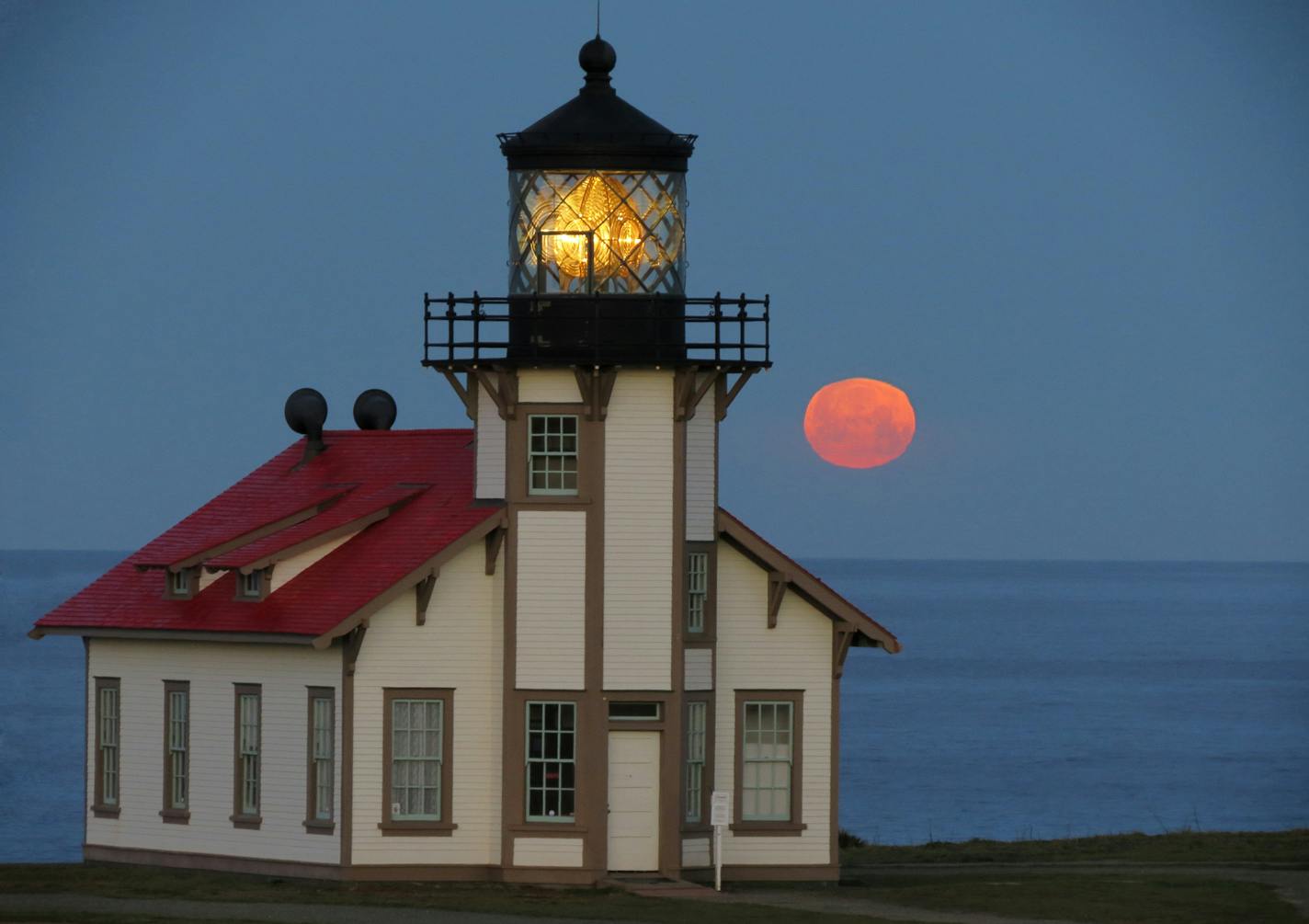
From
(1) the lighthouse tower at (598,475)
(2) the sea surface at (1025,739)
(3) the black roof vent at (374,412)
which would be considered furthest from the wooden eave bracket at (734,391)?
(2) the sea surface at (1025,739)

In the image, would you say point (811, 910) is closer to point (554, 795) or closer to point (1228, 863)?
point (554, 795)

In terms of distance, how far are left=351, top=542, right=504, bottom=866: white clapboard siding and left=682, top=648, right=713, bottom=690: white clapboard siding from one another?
2185 mm

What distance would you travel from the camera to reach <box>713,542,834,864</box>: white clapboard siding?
35.1 metres

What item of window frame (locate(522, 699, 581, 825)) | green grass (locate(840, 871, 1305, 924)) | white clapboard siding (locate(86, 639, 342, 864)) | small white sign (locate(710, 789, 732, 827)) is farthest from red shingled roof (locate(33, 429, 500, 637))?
green grass (locate(840, 871, 1305, 924))

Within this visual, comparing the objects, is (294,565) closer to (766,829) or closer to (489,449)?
(489,449)

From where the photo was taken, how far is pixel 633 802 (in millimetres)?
34125

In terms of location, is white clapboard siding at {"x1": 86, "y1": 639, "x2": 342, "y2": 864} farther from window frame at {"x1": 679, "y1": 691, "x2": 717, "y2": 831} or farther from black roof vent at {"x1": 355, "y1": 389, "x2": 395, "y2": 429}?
black roof vent at {"x1": 355, "y1": 389, "x2": 395, "y2": 429}

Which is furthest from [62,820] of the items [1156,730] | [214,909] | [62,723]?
[1156,730]

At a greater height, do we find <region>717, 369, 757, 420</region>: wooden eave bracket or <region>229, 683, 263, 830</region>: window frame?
<region>717, 369, 757, 420</region>: wooden eave bracket

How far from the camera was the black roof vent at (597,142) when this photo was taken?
112 ft

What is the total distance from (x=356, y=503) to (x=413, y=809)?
445 cm

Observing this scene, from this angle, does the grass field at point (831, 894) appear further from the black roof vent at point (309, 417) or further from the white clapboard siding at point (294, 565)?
the black roof vent at point (309, 417)

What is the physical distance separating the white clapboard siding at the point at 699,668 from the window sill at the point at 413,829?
10.6 feet

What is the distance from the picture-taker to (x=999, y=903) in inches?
1282
